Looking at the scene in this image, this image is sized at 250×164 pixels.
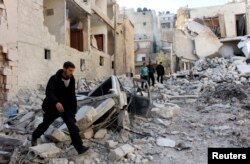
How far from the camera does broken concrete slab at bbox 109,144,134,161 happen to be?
4.84 meters

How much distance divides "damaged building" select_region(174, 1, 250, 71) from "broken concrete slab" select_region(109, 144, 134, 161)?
20954 millimetres

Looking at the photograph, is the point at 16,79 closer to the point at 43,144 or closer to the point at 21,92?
the point at 21,92

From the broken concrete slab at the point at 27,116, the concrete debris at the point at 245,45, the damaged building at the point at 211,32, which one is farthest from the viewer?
the damaged building at the point at 211,32

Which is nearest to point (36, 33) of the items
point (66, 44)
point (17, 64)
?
point (17, 64)

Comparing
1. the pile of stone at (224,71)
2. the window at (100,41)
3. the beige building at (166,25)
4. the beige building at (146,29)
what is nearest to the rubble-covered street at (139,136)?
the pile of stone at (224,71)

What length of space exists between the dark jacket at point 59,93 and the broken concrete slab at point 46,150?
573 millimetres

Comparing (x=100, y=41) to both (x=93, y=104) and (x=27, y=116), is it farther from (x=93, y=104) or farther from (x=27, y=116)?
(x=93, y=104)

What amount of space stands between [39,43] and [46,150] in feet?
23.7

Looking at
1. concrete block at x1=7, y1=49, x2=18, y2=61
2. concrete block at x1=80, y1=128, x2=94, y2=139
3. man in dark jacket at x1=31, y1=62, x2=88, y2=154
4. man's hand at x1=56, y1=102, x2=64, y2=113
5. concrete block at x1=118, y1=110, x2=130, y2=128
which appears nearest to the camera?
man's hand at x1=56, y1=102, x2=64, y2=113

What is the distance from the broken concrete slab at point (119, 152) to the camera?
4844 millimetres

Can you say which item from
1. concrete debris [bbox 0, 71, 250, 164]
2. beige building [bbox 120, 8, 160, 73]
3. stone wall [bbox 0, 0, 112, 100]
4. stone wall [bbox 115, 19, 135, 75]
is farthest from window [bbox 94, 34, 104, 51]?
beige building [bbox 120, 8, 160, 73]

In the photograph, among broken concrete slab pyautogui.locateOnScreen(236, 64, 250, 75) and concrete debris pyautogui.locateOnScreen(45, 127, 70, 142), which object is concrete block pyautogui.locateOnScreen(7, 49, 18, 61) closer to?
concrete debris pyautogui.locateOnScreen(45, 127, 70, 142)

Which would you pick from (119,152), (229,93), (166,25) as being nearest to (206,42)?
(229,93)

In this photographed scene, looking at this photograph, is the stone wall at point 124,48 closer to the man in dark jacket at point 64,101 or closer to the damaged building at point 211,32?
the damaged building at point 211,32
